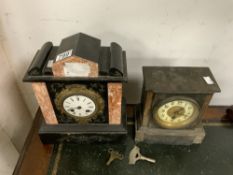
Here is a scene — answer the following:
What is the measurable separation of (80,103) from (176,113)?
31 cm

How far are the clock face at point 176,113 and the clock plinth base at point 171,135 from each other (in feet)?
0.08

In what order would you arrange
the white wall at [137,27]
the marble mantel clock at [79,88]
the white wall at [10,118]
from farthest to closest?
the white wall at [10,118] < the white wall at [137,27] < the marble mantel clock at [79,88]

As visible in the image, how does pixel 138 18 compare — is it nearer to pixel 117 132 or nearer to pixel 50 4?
pixel 50 4

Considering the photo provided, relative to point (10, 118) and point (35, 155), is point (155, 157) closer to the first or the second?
point (35, 155)

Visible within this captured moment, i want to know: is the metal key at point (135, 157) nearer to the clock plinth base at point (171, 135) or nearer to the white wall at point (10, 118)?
the clock plinth base at point (171, 135)

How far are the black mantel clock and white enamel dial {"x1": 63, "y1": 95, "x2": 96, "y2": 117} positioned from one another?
177 millimetres

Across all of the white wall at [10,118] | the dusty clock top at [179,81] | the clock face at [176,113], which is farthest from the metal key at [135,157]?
the white wall at [10,118]

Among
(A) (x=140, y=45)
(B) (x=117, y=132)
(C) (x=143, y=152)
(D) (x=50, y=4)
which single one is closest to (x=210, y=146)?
(C) (x=143, y=152)

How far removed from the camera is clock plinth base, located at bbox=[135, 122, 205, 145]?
70 cm

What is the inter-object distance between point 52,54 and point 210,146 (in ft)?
2.11

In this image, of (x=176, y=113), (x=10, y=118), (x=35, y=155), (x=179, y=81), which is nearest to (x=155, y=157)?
(x=176, y=113)

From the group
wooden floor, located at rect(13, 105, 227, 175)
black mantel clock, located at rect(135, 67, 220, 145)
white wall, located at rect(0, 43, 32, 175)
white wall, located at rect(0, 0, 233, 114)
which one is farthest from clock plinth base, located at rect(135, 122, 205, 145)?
white wall, located at rect(0, 43, 32, 175)

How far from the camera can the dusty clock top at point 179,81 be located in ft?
1.98

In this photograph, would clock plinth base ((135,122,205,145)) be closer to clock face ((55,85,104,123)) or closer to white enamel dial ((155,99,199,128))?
white enamel dial ((155,99,199,128))
